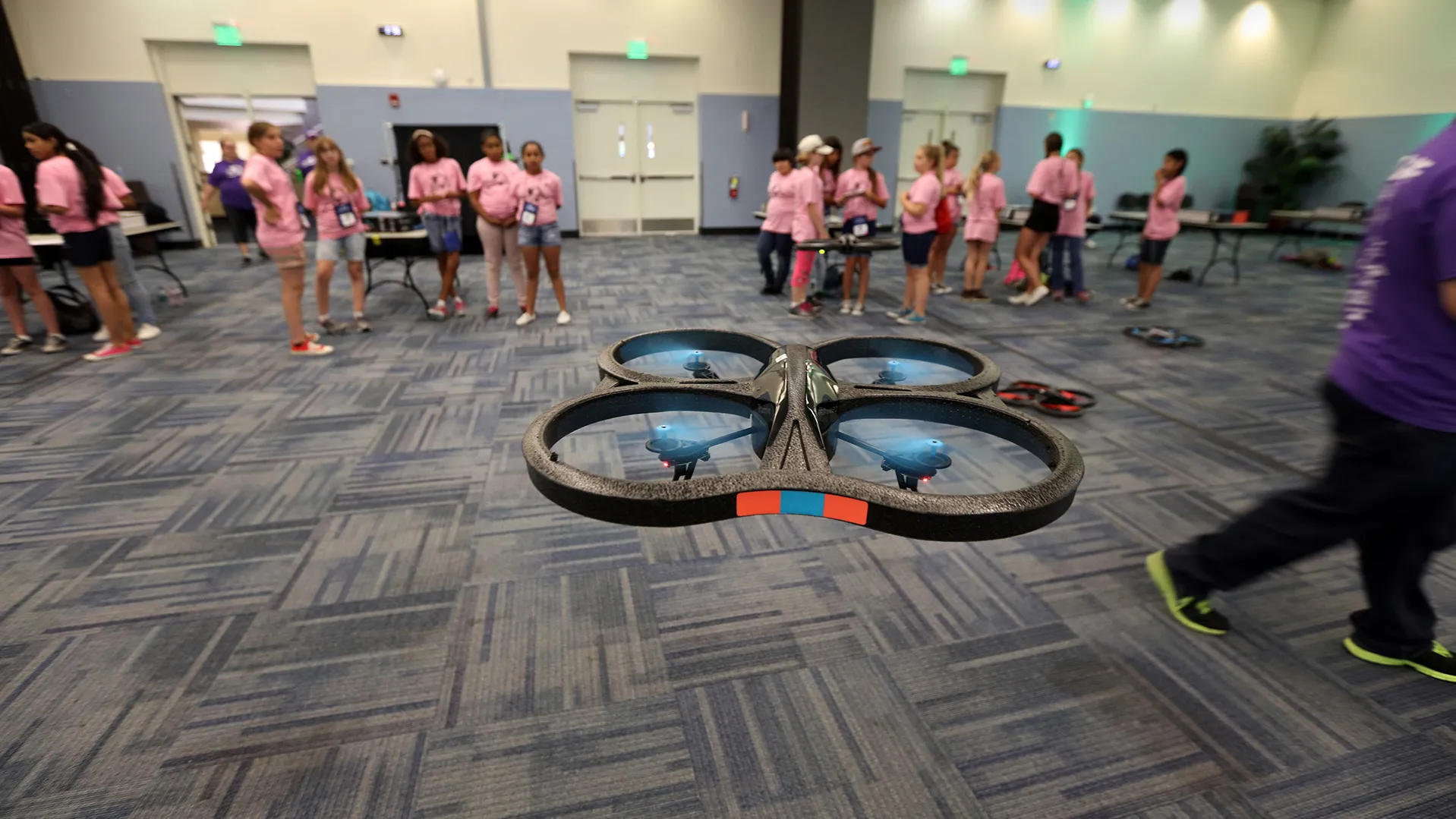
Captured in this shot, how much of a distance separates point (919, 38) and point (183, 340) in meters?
10.2

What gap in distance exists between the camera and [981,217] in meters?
5.58

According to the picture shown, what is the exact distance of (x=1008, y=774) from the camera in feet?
4.44

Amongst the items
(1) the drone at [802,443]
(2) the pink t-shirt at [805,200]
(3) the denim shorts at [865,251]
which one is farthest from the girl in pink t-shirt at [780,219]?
(1) the drone at [802,443]

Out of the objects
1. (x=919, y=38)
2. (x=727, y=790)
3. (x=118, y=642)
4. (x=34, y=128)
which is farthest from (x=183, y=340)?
(x=919, y=38)

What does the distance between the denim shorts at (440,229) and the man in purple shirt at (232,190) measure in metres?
3.82

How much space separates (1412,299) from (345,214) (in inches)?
198

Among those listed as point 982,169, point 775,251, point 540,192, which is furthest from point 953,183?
point 540,192

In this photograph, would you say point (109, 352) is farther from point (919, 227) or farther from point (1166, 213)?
point (1166, 213)

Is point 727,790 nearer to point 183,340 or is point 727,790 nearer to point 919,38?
point 183,340

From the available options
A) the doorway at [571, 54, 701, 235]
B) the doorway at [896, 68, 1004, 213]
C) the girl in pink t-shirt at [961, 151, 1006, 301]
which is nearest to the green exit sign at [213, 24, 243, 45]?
the doorway at [571, 54, 701, 235]

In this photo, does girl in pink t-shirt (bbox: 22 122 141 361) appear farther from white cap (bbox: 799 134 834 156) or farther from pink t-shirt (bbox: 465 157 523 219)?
white cap (bbox: 799 134 834 156)

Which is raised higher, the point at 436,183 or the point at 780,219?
the point at 436,183

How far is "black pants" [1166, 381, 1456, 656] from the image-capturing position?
4.32ft

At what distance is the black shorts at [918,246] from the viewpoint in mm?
4848
